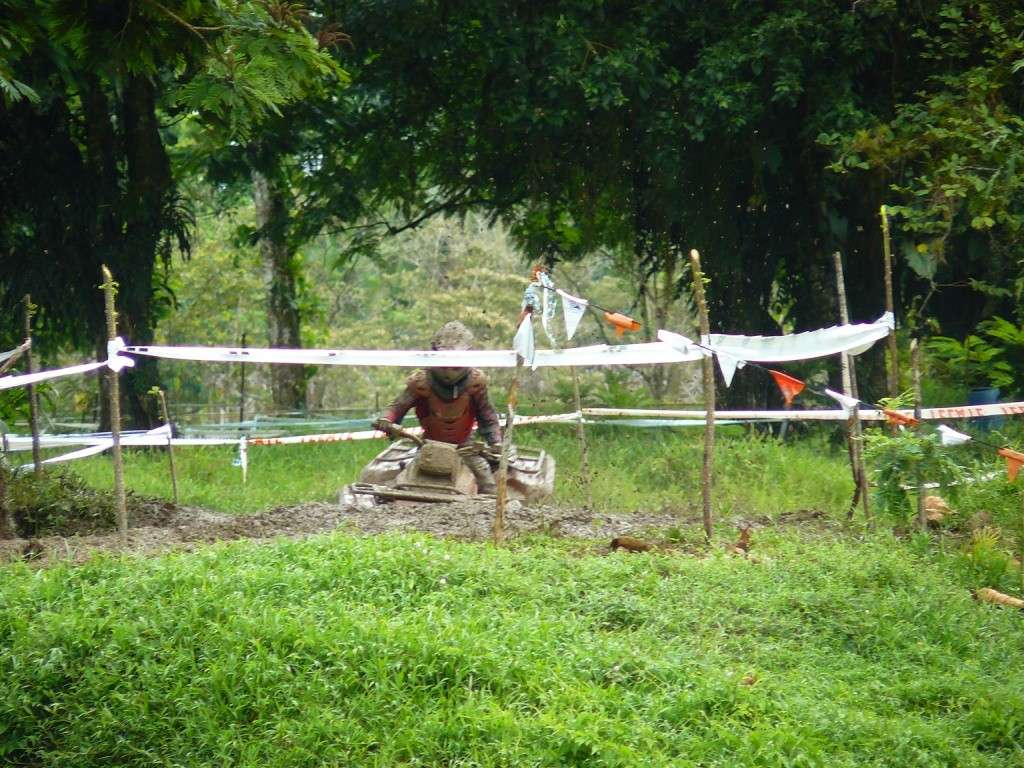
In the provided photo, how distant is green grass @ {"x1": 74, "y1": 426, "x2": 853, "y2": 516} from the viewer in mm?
12656

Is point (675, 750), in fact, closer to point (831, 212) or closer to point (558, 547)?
point (558, 547)

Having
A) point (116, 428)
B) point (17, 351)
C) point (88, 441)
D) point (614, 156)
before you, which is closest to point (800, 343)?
point (116, 428)

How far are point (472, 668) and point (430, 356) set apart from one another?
3.49 meters

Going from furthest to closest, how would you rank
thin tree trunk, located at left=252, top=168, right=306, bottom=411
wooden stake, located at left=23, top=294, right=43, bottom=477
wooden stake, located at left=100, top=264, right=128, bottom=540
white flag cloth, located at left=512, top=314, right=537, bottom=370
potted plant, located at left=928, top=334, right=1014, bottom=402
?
thin tree trunk, located at left=252, top=168, right=306, bottom=411, potted plant, located at left=928, top=334, right=1014, bottom=402, wooden stake, located at left=23, top=294, right=43, bottom=477, white flag cloth, located at left=512, top=314, right=537, bottom=370, wooden stake, located at left=100, top=264, right=128, bottom=540

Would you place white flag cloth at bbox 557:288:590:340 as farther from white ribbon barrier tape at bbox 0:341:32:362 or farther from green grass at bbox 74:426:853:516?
white ribbon barrier tape at bbox 0:341:32:362

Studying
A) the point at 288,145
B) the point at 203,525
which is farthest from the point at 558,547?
the point at 288,145

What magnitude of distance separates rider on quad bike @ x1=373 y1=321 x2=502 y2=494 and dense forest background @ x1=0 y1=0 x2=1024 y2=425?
9.60 feet

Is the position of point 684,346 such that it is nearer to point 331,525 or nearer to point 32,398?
point 331,525

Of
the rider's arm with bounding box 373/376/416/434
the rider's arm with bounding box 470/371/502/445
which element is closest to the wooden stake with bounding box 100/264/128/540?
the rider's arm with bounding box 373/376/416/434

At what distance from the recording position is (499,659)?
21.1ft

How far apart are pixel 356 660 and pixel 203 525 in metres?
3.99

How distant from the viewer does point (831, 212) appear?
15.5m

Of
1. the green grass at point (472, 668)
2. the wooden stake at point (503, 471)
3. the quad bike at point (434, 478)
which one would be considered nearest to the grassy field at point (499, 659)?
the green grass at point (472, 668)

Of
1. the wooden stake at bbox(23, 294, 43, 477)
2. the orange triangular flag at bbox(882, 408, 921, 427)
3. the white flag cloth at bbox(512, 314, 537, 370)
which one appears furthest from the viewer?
the wooden stake at bbox(23, 294, 43, 477)
